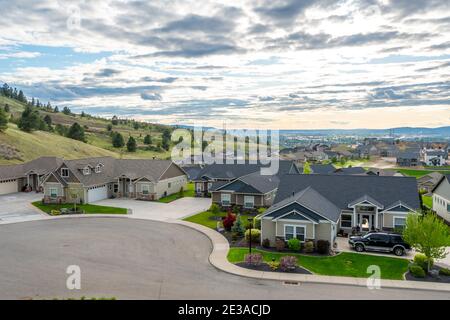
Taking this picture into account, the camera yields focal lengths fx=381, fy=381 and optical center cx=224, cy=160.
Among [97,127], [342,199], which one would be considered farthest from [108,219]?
[97,127]

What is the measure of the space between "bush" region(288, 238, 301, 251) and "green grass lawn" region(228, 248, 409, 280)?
0.82 meters

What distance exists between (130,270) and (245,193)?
26092mm

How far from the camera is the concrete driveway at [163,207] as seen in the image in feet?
150

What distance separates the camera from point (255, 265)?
27.1 metres

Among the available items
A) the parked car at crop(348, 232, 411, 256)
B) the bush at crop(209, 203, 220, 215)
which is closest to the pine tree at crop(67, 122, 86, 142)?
the bush at crop(209, 203, 220, 215)

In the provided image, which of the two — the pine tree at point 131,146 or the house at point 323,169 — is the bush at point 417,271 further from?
the pine tree at point 131,146

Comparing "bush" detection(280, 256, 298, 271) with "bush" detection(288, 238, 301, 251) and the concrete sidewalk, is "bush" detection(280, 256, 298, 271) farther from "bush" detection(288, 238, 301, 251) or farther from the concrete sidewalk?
"bush" detection(288, 238, 301, 251)

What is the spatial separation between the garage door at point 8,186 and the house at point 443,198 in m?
64.0

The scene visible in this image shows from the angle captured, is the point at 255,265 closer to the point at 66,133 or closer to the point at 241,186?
the point at 241,186

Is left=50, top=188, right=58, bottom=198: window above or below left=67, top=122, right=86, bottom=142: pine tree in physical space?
below

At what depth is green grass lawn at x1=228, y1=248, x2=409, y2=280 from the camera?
2569 cm

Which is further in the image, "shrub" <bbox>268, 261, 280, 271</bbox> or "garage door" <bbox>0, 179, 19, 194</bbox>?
"garage door" <bbox>0, 179, 19, 194</bbox>

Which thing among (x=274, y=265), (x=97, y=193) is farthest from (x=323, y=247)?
(x=97, y=193)
